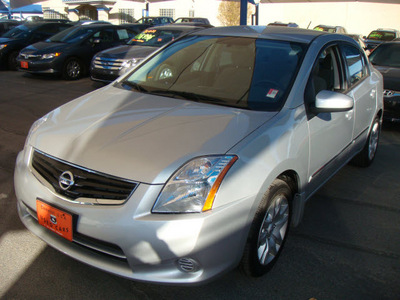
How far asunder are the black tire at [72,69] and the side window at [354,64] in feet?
27.2

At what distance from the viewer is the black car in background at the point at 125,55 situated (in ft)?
29.2

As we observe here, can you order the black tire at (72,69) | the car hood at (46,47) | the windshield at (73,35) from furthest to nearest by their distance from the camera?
the windshield at (73,35) → the black tire at (72,69) → the car hood at (46,47)

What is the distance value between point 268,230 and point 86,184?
1.21 m

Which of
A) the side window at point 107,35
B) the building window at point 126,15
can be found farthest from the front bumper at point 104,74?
the building window at point 126,15

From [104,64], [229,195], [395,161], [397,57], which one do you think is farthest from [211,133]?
[104,64]

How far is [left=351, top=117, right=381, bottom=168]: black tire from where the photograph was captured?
4559mm

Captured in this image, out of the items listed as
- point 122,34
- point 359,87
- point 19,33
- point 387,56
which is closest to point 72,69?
point 122,34

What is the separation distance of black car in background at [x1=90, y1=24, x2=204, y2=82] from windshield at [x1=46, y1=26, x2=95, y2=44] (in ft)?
5.85

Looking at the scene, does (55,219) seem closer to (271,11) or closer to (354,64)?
(354,64)

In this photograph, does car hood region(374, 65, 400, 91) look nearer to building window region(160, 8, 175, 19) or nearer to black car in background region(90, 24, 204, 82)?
black car in background region(90, 24, 204, 82)

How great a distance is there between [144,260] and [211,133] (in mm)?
867

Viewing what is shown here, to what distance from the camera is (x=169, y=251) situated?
208 cm

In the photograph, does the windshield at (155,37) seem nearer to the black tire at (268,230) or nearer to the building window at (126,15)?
the black tire at (268,230)

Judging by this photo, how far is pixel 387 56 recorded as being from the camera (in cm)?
753
